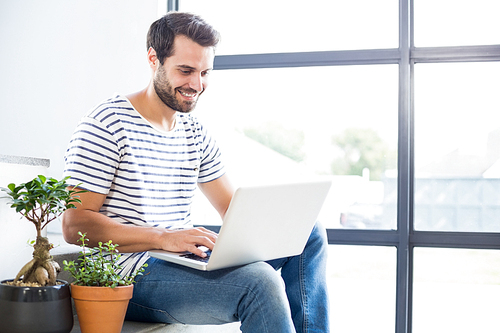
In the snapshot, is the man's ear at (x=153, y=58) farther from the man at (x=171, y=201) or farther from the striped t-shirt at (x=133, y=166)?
the striped t-shirt at (x=133, y=166)

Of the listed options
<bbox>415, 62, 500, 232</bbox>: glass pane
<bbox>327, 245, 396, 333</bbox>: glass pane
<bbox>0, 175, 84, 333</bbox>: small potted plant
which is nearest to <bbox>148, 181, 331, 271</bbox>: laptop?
<bbox>0, 175, 84, 333</bbox>: small potted plant

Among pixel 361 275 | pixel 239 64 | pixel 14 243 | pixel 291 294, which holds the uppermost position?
pixel 239 64

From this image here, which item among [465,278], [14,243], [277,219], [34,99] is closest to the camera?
[277,219]

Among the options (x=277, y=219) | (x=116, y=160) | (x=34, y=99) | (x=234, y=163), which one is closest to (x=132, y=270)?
(x=116, y=160)

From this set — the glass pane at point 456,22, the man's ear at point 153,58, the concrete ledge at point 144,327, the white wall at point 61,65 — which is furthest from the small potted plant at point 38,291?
the glass pane at point 456,22

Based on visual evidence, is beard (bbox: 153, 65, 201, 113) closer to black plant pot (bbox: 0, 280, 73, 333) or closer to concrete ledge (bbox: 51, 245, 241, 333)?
concrete ledge (bbox: 51, 245, 241, 333)

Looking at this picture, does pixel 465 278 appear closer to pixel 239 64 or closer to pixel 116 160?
pixel 239 64

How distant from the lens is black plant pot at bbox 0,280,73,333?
1.04 meters

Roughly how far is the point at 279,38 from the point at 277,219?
153cm

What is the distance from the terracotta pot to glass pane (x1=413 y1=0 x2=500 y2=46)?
1.92 m

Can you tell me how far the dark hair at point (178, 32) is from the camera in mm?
1590

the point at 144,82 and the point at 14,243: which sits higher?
the point at 144,82

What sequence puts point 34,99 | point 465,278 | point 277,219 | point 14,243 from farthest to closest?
point 34,99, point 465,278, point 14,243, point 277,219

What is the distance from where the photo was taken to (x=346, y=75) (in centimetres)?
250
